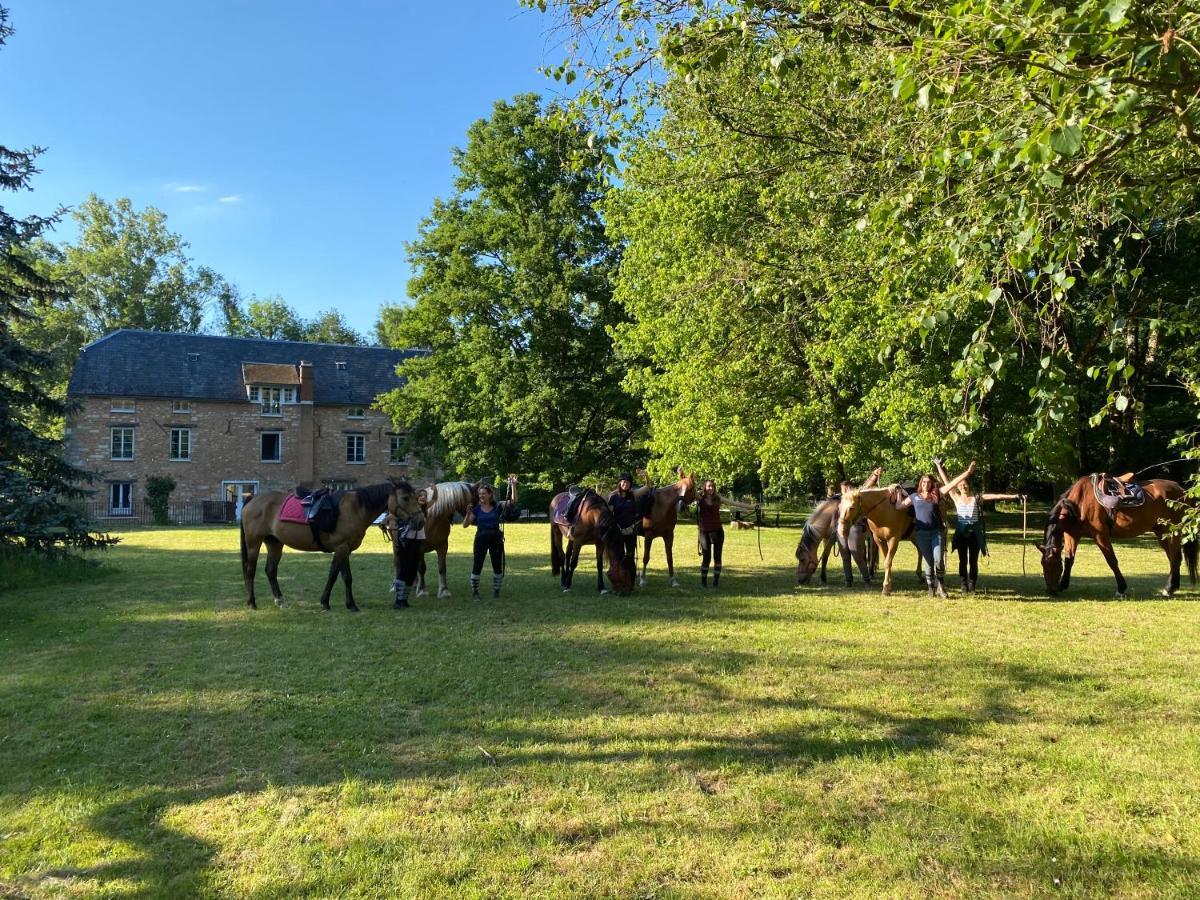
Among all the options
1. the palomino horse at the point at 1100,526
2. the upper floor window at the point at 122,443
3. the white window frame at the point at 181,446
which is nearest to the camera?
the palomino horse at the point at 1100,526

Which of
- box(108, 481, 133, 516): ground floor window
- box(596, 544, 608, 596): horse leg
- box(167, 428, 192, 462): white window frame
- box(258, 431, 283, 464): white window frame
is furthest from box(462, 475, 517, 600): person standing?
box(167, 428, 192, 462): white window frame

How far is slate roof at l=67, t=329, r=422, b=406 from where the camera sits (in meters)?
41.7

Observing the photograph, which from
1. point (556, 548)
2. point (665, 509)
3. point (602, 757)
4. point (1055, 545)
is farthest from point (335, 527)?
point (1055, 545)

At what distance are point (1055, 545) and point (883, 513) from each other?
266cm

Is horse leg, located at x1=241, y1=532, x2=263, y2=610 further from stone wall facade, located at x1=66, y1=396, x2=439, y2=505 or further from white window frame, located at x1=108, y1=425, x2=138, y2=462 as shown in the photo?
white window frame, located at x1=108, y1=425, x2=138, y2=462

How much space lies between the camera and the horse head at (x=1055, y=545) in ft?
39.0

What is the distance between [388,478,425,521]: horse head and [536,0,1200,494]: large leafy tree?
5439 mm

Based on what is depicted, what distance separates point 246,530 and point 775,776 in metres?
8.92

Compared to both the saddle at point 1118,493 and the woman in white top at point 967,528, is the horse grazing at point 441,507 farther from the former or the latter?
the saddle at point 1118,493

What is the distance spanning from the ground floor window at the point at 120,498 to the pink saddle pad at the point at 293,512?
119 ft

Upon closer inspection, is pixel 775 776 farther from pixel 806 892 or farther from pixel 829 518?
pixel 829 518

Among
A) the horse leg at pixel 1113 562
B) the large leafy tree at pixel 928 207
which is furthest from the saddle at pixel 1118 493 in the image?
the large leafy tree at pixel 928 207

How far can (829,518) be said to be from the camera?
42.9 ft

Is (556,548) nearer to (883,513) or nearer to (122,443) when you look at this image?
(883,513)
